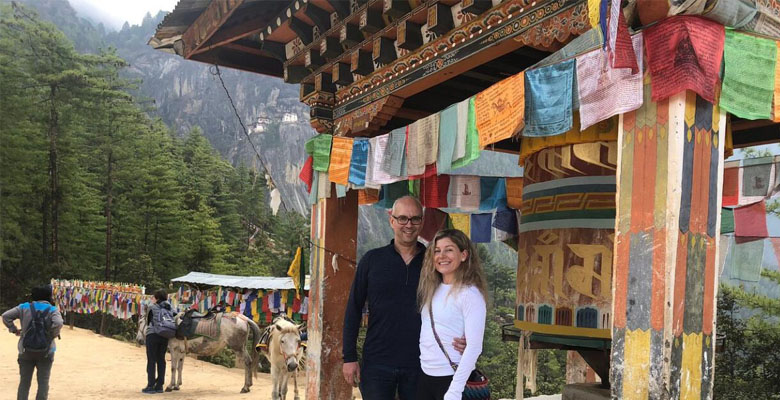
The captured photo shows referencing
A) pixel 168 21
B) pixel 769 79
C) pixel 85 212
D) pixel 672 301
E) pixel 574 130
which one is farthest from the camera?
pixel 85 212

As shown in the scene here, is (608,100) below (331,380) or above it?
above

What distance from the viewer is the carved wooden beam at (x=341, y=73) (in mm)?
7824

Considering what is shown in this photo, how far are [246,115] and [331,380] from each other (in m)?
97.5

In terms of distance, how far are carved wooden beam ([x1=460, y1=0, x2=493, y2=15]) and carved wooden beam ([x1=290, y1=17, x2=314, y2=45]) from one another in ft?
10.2

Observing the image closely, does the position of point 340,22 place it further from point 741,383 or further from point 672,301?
point 741,383

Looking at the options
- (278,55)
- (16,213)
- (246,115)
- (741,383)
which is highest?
(246,115)

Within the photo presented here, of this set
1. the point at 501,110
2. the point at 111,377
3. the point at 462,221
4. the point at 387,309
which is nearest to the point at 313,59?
the point at 462,221

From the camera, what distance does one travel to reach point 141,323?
1552cm

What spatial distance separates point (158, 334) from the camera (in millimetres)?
10695

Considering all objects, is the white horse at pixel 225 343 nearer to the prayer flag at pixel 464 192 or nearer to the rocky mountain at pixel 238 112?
the prayer flag at pixel 464 192

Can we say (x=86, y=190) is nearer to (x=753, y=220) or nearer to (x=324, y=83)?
(x=324, y=83)

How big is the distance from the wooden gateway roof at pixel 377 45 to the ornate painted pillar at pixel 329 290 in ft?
3.90

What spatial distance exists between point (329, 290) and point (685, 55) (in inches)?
225

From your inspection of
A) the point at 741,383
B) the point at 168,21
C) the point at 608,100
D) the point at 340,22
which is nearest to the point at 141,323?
the point at 168,21
